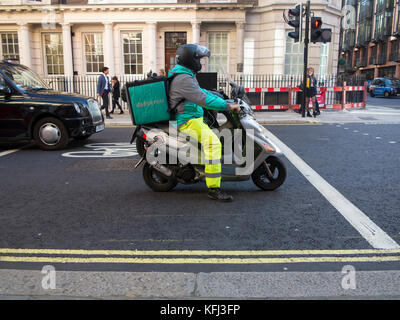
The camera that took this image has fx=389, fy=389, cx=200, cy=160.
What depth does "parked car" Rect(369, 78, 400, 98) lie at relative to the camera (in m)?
33.1

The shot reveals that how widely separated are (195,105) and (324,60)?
1770cm

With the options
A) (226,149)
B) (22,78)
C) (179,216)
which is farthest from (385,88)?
(179,216)

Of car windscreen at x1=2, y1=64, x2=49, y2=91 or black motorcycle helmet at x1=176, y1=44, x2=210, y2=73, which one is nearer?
black motorcycle helmet at x1=176, y1=44, x2=210, y2=73

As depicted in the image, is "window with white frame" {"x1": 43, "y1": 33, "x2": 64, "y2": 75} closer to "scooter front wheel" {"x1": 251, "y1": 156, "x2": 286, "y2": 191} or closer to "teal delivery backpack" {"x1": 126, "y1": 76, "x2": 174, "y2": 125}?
"teal delivery backpack" {"x1": 126, "y1": 76, "x2": 174, "y2": 125}

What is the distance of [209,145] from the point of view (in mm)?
4484

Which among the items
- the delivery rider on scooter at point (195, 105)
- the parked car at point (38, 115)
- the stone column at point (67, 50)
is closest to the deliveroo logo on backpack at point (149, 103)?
the delivery rider on scooter at point (195, 105)

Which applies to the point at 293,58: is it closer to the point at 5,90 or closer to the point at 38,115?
the point at 38,115

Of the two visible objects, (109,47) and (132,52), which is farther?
(132,52)

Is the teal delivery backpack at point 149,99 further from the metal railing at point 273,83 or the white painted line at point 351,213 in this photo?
the metal railing at point 273,83

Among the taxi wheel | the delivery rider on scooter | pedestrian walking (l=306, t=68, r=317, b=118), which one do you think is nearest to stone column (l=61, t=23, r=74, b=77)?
pedestrian walking (l=306, t=68, r=317, b=118)

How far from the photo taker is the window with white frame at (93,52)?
68.5 feet

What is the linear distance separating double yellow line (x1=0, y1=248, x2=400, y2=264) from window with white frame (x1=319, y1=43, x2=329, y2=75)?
1832 cm

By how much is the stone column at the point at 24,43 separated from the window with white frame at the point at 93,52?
9.47 feet

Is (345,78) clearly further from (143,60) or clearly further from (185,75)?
(185,75)
